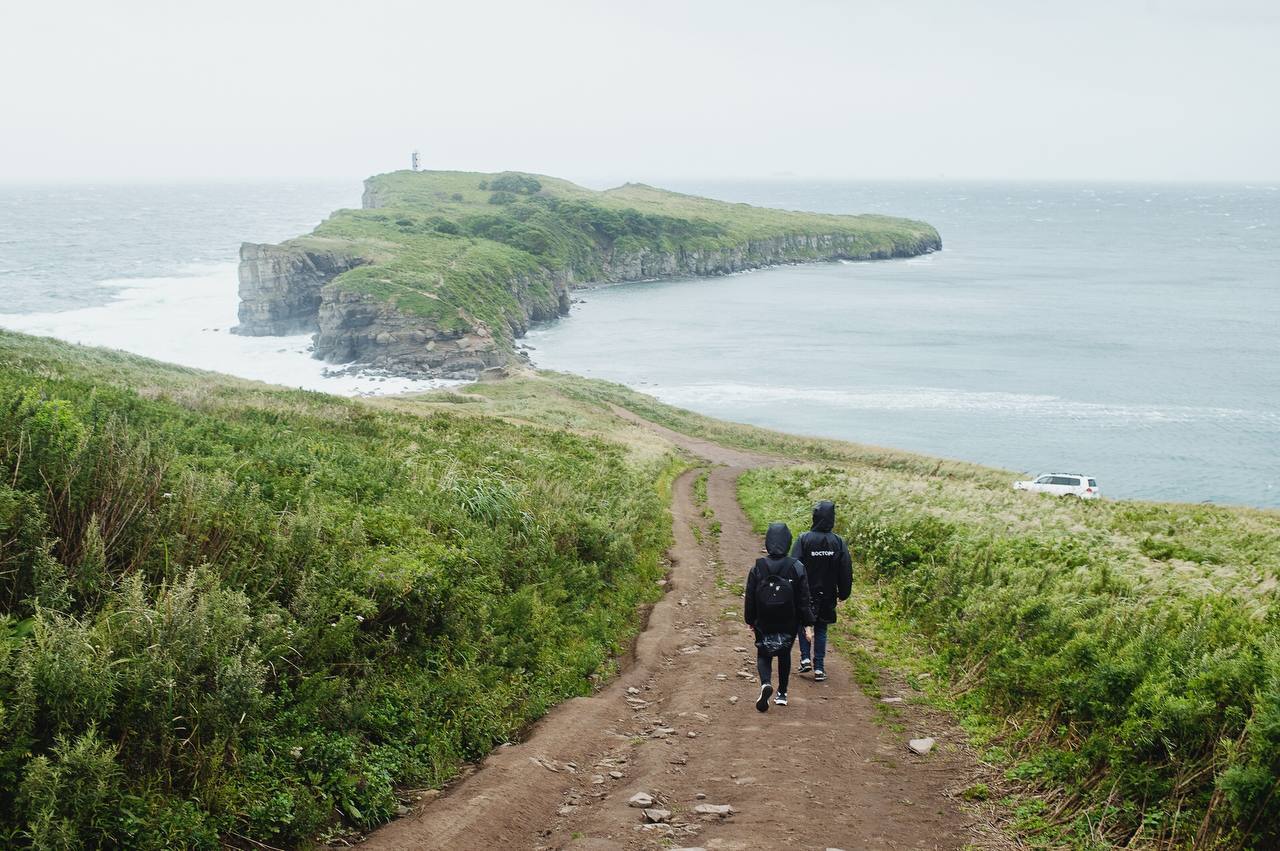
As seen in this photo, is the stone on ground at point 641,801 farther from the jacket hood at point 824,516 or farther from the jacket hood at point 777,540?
the jacket hood at point 824,516

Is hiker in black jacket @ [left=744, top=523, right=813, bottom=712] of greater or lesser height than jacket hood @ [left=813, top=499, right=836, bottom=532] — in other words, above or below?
below

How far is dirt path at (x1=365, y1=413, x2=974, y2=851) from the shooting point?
6971 mm

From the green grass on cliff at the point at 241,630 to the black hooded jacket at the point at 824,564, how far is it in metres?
3.13

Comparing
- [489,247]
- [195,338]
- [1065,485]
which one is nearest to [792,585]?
[1065,485]

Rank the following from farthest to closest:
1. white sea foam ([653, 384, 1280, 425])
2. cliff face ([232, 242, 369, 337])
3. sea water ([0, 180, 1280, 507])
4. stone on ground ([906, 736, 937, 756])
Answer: cliff face ([232, 242, 369, 337]), white sea foam ([653, 384, 1280, 425]), sea water ([0, 180, 1280, 507]), stone on ground ([906, 736, 937, 756])

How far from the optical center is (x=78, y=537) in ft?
25.4

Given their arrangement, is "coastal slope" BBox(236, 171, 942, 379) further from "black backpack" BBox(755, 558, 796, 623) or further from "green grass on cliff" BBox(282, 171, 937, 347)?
"black backpack" BBox(755, 558, 796, 623)

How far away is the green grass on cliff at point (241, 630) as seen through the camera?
5.88 m

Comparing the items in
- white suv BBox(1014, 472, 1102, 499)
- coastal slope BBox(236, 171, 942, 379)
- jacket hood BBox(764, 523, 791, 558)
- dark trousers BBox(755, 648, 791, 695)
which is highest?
coastal slope BBox(236, 171, 942, 379)

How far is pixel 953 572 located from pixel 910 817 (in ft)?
25.6

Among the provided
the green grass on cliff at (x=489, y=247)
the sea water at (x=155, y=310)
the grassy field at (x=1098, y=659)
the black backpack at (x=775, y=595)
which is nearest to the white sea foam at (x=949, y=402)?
the sea water at (x=155, y=310)

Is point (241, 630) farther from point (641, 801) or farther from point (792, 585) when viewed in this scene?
point (792, 585)

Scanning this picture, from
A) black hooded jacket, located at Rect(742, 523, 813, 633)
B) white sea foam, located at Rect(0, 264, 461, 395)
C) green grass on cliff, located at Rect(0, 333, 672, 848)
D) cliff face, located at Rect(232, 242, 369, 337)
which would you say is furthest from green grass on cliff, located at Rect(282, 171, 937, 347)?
black hooded jacket, located at Rect(742, 523, 813, 633)

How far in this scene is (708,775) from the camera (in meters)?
8.23
